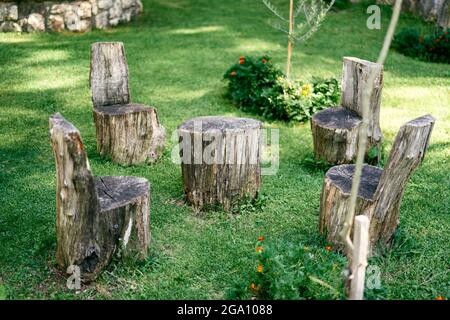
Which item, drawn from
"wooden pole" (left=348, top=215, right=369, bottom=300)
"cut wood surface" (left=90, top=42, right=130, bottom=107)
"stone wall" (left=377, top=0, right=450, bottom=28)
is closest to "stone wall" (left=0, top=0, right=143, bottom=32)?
"cut wood surface" (left=90, top=42, right=130, bottom=107)

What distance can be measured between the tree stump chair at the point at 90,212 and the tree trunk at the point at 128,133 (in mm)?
1562

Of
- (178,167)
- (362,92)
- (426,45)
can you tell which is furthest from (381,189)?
(426,45)

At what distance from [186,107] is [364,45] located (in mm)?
4523

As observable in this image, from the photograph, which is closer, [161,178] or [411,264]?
[411,264]

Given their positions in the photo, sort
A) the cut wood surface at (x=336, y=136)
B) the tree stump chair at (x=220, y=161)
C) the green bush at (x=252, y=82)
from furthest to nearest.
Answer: the green bush at (x=252, y=82)
the cut wood surface at (x=336, y=136)
the tree stump chair at (x=220, y=161)

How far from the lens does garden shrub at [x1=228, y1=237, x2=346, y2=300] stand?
3523 mm

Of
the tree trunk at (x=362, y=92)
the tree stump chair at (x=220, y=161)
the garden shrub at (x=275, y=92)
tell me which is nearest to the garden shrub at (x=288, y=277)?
the tree stump chair at (x=220, y=161)

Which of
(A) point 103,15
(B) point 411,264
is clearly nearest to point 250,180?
(B) point 411,264

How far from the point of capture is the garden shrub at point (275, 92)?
7156mm

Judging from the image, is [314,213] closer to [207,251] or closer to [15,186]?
[207,251]

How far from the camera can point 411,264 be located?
434 cm

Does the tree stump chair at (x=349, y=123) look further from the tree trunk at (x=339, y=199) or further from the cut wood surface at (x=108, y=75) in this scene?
the cut wood surface at (x=108, y=75)

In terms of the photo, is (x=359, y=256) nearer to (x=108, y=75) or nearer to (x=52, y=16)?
(x=108, y=75)

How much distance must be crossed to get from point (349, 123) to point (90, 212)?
3078mm
